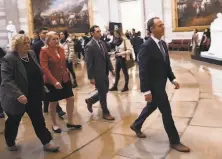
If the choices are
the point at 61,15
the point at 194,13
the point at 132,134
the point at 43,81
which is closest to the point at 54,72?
the point at 43,81

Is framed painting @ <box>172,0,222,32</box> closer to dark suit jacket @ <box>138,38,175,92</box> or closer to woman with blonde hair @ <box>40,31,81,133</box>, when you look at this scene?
woman with blonde hair @ <box>40,31,81,133</box>

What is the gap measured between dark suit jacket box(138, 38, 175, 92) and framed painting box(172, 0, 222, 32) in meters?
15.8

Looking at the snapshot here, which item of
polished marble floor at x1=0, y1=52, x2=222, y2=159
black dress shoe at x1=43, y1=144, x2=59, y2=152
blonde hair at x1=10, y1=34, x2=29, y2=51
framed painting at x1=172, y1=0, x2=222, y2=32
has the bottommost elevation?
polished marble floor at x1=0, y1=52, x2=222, y2=159

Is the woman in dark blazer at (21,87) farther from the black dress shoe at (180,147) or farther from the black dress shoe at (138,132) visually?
the black dress shoe at (180,147)

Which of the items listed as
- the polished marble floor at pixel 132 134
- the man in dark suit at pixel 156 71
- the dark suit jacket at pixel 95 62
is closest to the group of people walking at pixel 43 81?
the man in dark suit at pixel 156 71

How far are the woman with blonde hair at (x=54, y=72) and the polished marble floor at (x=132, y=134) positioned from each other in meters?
0.56

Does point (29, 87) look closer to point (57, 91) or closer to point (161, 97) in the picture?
point (57, 91)

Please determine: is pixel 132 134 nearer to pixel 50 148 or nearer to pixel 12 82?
pixel 50 148

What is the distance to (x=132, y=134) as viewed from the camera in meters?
4.46

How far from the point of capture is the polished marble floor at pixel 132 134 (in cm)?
378

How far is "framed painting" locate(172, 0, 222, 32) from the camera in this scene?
18250mm

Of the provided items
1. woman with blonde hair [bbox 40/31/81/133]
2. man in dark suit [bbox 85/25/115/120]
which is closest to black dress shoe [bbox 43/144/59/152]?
woman with blonde hair [bbox 40/31/81/133]

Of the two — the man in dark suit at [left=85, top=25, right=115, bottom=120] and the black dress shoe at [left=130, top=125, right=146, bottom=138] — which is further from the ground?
the man in dark suit at [left=85, top=25, right=115, bottom=120]

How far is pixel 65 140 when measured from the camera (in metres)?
4.40
